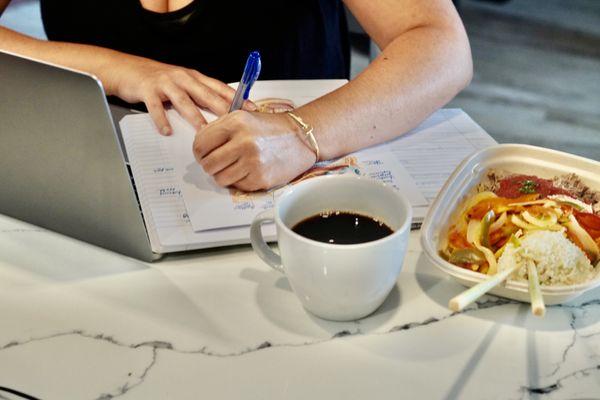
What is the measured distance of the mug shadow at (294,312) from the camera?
2.24 ft

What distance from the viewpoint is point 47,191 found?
78cm

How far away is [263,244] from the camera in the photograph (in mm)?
723

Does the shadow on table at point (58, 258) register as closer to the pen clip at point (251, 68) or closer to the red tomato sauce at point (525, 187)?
the pen clip at point (251, 68)

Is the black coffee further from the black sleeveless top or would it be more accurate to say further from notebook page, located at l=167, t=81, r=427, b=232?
the black sleeveless top

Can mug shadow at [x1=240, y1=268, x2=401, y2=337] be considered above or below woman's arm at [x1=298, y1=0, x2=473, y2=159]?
below

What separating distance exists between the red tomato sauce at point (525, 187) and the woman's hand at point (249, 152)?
0.26 meters

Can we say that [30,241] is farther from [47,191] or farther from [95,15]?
[95,15]

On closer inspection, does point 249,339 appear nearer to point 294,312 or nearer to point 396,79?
point 294,312

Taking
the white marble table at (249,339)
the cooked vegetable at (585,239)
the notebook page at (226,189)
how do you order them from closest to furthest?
the white marble table at (249,339), the cooked vegetable at (585,239), the notebook page at (226,189)

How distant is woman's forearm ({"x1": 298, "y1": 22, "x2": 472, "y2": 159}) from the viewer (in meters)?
0.97

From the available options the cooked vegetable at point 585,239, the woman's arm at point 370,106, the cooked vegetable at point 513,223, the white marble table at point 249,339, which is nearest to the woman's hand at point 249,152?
the woman's arm at point 370,106

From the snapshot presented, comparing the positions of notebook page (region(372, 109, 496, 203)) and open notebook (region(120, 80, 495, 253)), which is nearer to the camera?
open notebook (region(120, 80, 495, 253))

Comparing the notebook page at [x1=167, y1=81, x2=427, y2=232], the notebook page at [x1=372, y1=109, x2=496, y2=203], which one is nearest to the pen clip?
the notebook page at [x1=167, y1=81, x2=427, y2=232]

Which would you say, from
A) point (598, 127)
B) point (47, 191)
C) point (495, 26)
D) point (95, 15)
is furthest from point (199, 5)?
point (495, 26)
